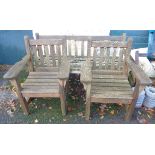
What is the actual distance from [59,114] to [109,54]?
47.5 inches

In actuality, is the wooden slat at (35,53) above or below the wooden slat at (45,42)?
below

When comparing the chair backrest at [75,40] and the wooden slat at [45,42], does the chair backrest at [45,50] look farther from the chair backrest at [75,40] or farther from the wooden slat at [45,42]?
the chair backrest at [75,40]

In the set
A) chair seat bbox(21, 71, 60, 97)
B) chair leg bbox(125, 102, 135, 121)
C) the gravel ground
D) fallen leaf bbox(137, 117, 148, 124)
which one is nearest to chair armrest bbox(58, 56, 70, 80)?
chair seat bbox(21, 71, 60, 97)

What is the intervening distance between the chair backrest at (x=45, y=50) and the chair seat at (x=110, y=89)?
66 centimetres

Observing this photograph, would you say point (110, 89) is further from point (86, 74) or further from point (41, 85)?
point (41, 85)

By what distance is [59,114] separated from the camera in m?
2.86

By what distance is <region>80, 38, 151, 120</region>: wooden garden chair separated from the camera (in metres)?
2.30

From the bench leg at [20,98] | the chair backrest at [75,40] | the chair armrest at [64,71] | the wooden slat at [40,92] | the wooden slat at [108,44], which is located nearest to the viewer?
the chair armrest at [64,71]

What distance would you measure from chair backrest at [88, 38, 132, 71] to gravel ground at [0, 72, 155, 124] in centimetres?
66

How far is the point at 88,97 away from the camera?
94.7 inches

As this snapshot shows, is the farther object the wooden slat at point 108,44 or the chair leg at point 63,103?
the wooden slat at point 108,44

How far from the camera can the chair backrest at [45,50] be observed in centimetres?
270

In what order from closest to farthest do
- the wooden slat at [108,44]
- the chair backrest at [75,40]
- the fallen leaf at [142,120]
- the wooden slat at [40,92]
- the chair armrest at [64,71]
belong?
the chair armrest at [64,71] < the wooden slat at [40,92] < the wooden slat at [108,44] < the fallen leaf at [142,120] < the chair backrest at [75,40]

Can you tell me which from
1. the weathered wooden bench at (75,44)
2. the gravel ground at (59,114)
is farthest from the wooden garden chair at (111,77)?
the weathered wooden bench at (75,44)
